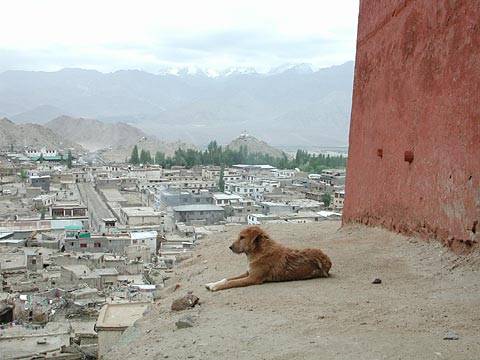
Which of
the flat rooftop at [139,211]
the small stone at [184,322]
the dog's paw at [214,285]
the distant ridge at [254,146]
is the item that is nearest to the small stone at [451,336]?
the small stone at [184,322]

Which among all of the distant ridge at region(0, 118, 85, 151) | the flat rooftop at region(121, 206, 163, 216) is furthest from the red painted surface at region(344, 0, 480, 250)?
the distant ridge at region(0, 118, 85, 151)

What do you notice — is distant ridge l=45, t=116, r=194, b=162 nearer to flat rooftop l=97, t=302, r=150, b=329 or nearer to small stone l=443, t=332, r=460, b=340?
flat rooftop l=97, t=302, r=150, b=329

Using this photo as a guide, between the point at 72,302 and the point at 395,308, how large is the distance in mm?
16885

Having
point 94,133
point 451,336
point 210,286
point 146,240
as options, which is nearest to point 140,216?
point 146,240

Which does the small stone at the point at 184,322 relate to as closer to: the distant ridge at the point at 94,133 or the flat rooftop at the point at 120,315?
the flat rooftop at the point at 120,315

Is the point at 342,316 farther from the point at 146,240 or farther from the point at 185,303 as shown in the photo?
the point at 146,240

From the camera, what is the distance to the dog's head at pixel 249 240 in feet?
16.1

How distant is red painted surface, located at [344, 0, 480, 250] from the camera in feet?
16.8

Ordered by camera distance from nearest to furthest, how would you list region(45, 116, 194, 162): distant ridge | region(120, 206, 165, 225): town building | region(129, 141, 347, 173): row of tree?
region(120, 206, 165, 225): town building
region(129, 141, 347, 173): row of tree
region(45, 116, 194, 162): distant ridge

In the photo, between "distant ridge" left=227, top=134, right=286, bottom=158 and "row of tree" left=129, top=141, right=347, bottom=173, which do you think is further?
"distant ridge" left=227, top=134, right=286, bottom=158

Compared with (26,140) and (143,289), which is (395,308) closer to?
(143,289)

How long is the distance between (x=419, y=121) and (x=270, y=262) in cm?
249

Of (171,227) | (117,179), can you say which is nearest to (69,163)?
(117,179)

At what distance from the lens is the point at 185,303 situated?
460 centimetres
